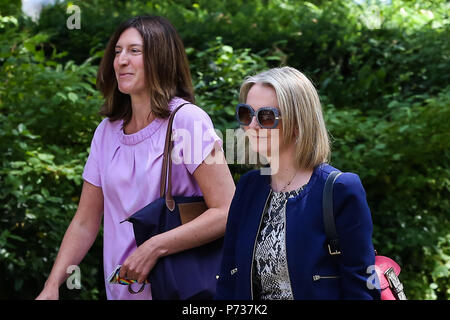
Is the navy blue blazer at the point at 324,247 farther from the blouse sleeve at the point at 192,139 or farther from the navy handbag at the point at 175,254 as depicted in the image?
the blouse sleeve at the point at 192,139

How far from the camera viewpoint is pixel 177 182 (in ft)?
8.83

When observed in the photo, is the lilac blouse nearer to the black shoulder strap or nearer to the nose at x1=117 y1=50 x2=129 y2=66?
the nose at x1=117 y1=50 x2=129 y2=66

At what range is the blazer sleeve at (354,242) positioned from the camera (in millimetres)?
2086

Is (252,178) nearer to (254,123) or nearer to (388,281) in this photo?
(254,123)

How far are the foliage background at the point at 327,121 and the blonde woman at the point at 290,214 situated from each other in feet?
6.32

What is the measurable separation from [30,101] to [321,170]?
3.56 meters

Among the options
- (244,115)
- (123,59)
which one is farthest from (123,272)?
(123,59)

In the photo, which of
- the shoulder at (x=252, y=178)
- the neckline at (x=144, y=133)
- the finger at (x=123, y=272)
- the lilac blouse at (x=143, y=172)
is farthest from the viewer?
the neckline at (x=144, y=133)

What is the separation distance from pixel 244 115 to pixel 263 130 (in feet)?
0.31

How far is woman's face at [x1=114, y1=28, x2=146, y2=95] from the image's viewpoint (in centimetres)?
284

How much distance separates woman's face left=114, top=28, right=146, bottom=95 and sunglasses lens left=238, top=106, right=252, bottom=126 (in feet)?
2.10

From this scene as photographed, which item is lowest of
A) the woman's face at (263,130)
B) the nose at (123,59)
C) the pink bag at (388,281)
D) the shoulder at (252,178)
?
the pink bag at (388,281)

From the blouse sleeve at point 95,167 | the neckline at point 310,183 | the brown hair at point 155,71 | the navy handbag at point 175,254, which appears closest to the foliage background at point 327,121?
the brown hair at point 155,71
